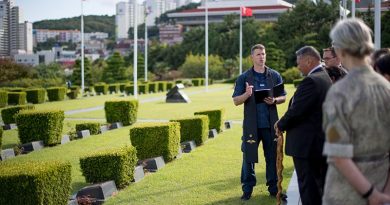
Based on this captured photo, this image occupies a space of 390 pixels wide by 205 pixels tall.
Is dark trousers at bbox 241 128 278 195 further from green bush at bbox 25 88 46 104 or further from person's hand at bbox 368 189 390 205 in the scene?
green bush at bbox 25 88 46 104

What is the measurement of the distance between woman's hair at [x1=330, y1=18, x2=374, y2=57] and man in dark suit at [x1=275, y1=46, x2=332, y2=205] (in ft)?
4.98

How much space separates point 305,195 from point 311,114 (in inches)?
28.4

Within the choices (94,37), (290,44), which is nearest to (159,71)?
(290,44)

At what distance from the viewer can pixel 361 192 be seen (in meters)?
2.83

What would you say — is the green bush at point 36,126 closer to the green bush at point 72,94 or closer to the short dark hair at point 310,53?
the short dark hair at point 310,53

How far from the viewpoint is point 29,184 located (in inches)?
216

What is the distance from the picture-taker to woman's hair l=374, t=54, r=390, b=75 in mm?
3613

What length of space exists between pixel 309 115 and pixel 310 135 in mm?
175

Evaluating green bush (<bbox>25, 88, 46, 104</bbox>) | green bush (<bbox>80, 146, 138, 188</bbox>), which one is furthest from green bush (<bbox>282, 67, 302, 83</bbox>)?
green bush (<bbox>80, 146, 138, 188</bbox>)

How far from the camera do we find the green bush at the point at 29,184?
5477 mm

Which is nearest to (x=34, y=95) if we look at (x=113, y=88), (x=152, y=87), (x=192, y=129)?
(x=113, y=88)

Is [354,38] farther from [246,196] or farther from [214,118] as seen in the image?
[214,118]

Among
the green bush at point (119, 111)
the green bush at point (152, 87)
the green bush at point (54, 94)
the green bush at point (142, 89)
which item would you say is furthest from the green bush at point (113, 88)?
the green bush at point (119, 111)

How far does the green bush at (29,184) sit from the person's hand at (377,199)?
148 inches
